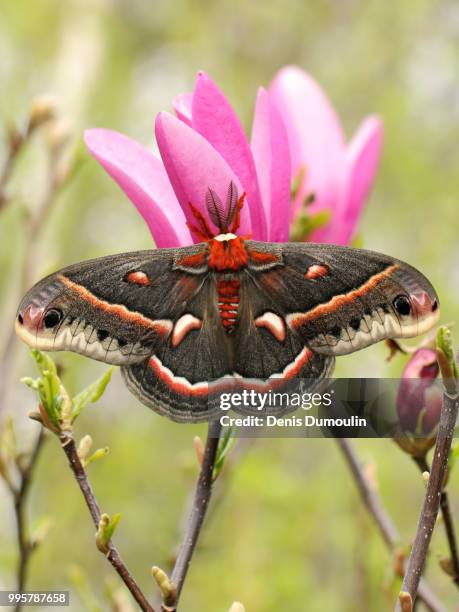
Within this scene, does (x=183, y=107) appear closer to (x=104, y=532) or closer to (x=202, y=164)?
(x=202, y=164)

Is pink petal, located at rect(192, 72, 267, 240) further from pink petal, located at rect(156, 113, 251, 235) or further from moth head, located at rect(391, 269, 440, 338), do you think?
moth head, located at rect(391, 269, 440, 338)

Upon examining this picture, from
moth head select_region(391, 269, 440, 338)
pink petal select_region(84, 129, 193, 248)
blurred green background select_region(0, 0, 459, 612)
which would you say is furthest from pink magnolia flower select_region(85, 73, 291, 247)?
blurred green background select_region(0, 0, 459, 612)

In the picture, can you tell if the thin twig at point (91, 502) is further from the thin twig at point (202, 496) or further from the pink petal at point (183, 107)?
the pink petal at point (183, 107)

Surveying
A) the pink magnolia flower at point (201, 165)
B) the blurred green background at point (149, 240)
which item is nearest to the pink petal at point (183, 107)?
the pink magnolia flower at point (201, 165)

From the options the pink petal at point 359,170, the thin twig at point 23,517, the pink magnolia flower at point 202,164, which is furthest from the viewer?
the pink petal at point 359,170

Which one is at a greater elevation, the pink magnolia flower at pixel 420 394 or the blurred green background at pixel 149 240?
the pink magnolia flower at pixel 420 394

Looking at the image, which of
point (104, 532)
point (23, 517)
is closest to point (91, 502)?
point (104, 532)
